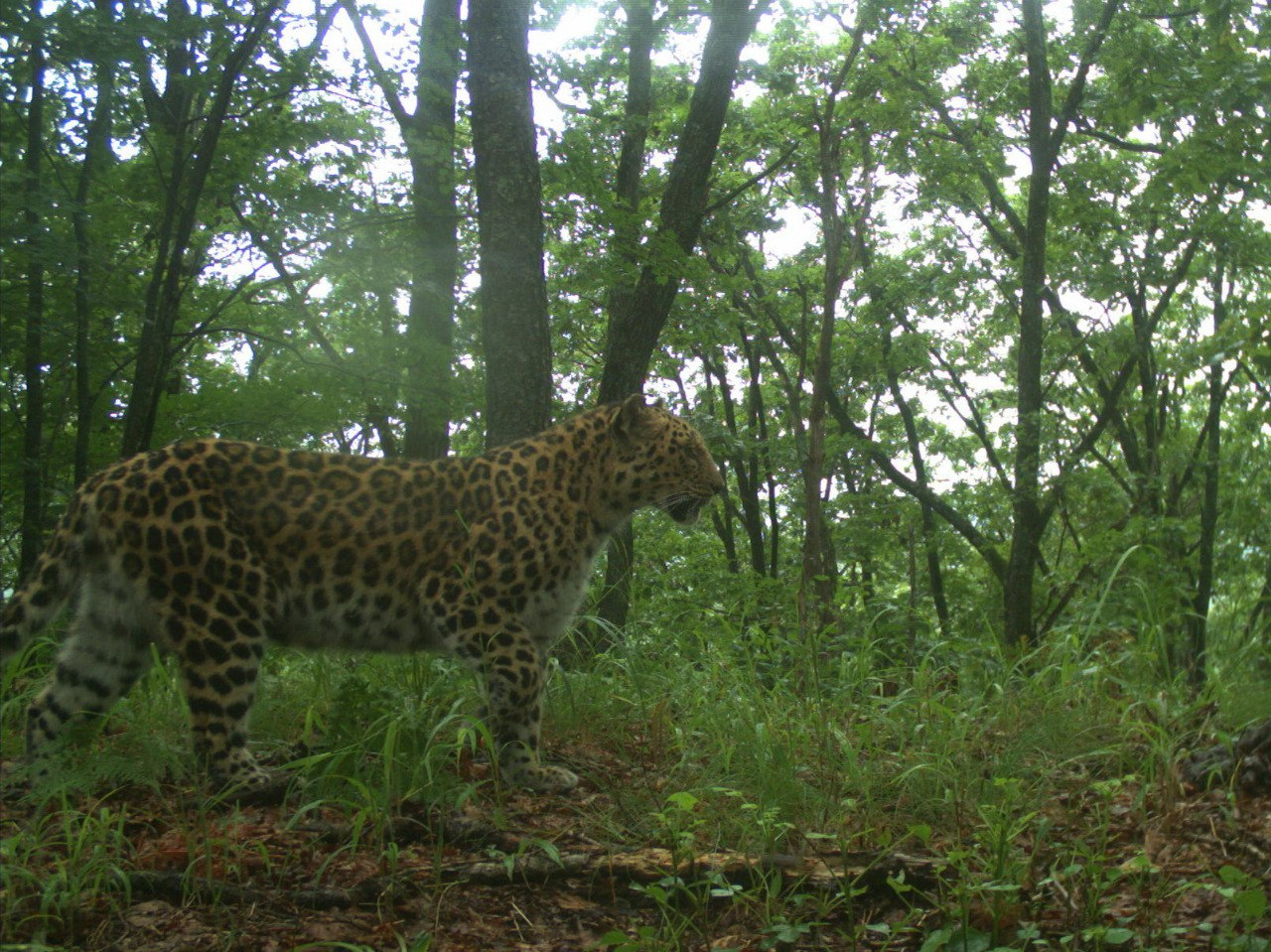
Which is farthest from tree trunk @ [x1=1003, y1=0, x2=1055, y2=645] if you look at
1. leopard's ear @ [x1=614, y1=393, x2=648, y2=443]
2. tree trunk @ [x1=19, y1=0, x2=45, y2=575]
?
tree trunk @ [x1=19, y1=0, x2=45, y2=575]

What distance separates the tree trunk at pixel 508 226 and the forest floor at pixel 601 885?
3924 millimetres

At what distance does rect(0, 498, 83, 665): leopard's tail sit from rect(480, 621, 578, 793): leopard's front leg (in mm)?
2015

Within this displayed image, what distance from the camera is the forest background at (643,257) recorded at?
7.20 metres

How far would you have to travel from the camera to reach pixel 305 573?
19.1 ft

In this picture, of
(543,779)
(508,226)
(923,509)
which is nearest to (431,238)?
(508,226)

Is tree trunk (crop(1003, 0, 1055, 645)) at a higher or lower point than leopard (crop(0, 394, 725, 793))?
higher

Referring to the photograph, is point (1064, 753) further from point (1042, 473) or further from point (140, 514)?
point (1042, 473)

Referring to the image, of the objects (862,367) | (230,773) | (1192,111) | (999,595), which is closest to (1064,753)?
(230,773)

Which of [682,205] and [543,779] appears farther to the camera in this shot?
[682,205]

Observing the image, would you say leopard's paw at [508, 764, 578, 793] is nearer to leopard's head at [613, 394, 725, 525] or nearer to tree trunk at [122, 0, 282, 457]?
leopard's head at [613, 394, 725, 525]

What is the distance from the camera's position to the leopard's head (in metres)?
6.80

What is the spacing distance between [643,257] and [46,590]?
17.7 feet

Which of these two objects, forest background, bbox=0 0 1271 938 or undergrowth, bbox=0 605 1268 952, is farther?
forest background, bbox=0 0 1271 938

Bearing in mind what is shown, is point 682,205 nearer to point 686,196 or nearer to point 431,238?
point 686,196
